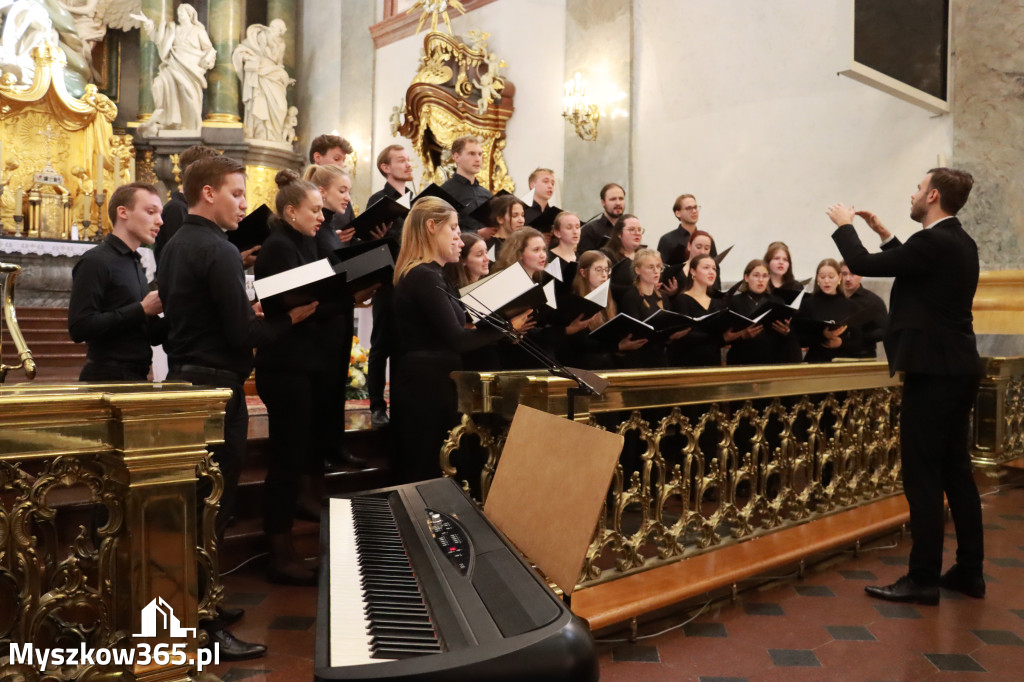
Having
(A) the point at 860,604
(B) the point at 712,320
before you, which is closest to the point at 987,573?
(A) the point at 860,604

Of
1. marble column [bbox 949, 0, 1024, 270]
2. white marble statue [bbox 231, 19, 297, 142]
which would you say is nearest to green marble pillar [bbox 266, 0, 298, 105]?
white marble statue [bbox 231, 19, 297, 142]

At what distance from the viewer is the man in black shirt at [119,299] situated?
3211mm

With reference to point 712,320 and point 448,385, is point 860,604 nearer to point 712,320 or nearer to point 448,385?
point 712,320

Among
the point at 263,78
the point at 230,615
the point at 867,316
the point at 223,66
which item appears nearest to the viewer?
the point at 230,615

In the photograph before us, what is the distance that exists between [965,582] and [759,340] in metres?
1.97

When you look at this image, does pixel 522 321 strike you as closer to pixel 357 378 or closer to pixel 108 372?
pixel 108 372

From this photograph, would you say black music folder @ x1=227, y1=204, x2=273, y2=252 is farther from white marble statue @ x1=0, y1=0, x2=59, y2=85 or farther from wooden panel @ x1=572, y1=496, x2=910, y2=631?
white marble statue @ x1=0, y1=0, x2=59, y2=85

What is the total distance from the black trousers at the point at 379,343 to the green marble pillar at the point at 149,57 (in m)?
11.4

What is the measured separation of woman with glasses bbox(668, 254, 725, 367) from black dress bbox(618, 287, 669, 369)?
0.85 feet

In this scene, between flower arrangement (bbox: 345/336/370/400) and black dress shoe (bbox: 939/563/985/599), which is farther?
flower arrangement (bbox: 345/336/370/400)

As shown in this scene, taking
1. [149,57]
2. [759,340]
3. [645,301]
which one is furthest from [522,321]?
[149,57]

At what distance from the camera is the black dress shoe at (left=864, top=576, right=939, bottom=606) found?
138 inches

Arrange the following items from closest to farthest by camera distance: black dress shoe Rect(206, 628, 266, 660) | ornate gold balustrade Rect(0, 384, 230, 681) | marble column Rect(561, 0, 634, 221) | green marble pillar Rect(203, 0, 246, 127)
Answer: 1. ornate gold balustrade Rect(0, 384, 230, 681)
2. black dress shoe Rect(206, 628, 266, 660)
3. marble column Rect(561, 0, 634, 221)
4. green marble pillar Rect(203, 0, 246, 127)

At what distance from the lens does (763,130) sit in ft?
25.7
